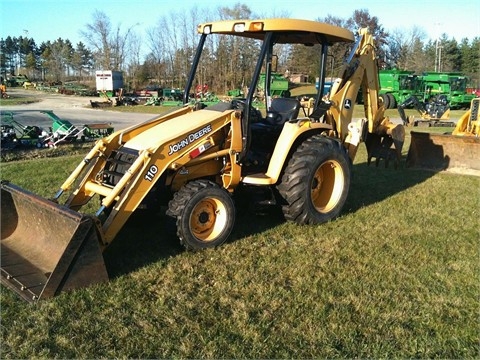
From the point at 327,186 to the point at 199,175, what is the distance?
1.91m

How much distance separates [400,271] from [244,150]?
2068mm

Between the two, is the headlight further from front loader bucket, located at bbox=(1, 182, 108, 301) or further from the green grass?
front loader bucket, located at bbox=(1, 182, 108, 301)

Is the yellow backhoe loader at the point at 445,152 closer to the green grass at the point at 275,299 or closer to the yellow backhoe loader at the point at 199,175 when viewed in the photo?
the yellow backhoe loader at the point at 199,175

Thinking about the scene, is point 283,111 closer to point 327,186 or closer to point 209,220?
point 327,186

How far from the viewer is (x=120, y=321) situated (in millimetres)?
3582

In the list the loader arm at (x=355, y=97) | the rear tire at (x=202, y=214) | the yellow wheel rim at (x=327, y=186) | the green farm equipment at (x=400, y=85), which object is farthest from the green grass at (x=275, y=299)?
the green farm equipment at (x=400, y=85)

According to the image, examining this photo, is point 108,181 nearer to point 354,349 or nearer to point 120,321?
point 120,321

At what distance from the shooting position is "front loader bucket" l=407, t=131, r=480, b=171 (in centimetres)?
924

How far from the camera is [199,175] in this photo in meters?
5.28

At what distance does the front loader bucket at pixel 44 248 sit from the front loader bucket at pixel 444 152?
7.51 m

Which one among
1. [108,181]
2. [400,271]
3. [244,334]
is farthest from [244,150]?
[244,334]

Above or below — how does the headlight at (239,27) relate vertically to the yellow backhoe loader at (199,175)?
above

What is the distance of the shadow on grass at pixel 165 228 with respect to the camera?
471cm

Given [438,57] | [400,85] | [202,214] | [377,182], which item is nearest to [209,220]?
[202,214]
